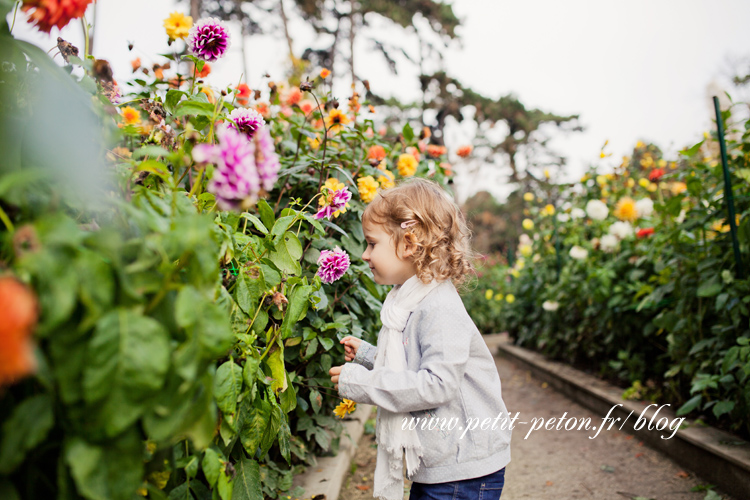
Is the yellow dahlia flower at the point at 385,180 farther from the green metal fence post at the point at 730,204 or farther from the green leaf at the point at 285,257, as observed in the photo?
the green metal fence post at the point at 730,204

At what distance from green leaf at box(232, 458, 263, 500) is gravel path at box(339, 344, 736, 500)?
1097 mm

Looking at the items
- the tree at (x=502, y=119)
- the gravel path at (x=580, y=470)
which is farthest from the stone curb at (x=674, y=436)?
the tree at (x=502, y=119)

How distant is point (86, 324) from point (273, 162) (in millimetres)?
303

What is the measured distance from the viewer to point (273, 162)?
25.8 inches

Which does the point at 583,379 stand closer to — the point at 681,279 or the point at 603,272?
the point at 603,272

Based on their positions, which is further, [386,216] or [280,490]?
[280,490]

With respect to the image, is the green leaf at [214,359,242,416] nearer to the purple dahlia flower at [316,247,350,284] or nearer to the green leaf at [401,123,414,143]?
the purple dahlia flower at [316,247,350,284]

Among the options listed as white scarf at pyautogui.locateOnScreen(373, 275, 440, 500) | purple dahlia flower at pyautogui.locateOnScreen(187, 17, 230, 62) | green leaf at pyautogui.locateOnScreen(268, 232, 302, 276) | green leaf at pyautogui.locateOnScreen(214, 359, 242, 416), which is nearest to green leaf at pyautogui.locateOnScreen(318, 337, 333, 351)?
white scarf at pyautogui.locateOnScreen(373, 275, 440, 500)

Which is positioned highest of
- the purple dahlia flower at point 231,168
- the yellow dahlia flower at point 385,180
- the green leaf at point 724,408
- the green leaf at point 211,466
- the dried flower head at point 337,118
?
the dried flower head at point 337,118

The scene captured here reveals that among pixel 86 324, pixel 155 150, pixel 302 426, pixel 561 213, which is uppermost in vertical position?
pixel 561 213

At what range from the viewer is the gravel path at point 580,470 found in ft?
7.34

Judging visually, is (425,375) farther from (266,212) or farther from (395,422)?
(266,212)

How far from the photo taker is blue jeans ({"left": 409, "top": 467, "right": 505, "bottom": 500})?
4.36 ft

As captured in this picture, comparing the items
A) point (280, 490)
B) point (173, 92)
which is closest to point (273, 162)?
point (173, 92)
